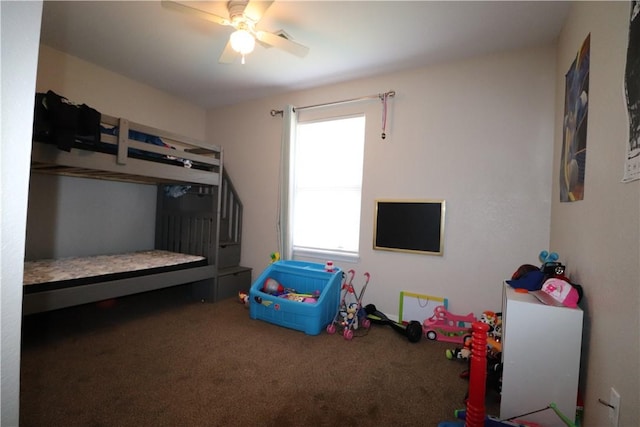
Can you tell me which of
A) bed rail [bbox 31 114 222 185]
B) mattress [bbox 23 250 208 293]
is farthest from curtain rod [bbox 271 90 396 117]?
mattress [bbox 23 250 208 293]

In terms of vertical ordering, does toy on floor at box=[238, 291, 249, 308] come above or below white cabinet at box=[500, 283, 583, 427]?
below

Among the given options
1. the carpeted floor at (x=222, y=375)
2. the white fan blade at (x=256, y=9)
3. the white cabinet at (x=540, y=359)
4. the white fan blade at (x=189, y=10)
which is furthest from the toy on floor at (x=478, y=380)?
the white fan blade at (x=189, y=10)

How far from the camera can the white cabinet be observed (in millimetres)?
1211

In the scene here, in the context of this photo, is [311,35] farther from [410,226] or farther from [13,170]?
[13,170]

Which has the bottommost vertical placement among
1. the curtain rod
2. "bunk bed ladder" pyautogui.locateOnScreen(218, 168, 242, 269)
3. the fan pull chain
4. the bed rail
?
"bunk bed ladder" pyautogui.locateOnScreen(218, 168, 242, 269)

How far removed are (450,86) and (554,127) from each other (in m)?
0.88

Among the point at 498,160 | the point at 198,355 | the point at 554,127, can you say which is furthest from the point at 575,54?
the point at 198,355

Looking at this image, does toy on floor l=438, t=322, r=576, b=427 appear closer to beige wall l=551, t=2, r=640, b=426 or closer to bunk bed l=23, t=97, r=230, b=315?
beige wall l=551, t=2, r=640, b=426

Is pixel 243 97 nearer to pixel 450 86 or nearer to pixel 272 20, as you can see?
pixel 272 20

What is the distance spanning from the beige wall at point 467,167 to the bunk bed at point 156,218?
1.59 m

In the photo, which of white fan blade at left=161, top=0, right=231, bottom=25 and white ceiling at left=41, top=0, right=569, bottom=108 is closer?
white fan blade at left=161, top=0, right=231, bottom=25

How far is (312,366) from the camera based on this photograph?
1840 millimetres

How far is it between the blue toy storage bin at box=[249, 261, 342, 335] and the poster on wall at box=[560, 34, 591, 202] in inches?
70.2

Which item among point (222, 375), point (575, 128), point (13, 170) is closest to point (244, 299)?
point (222, 375)
